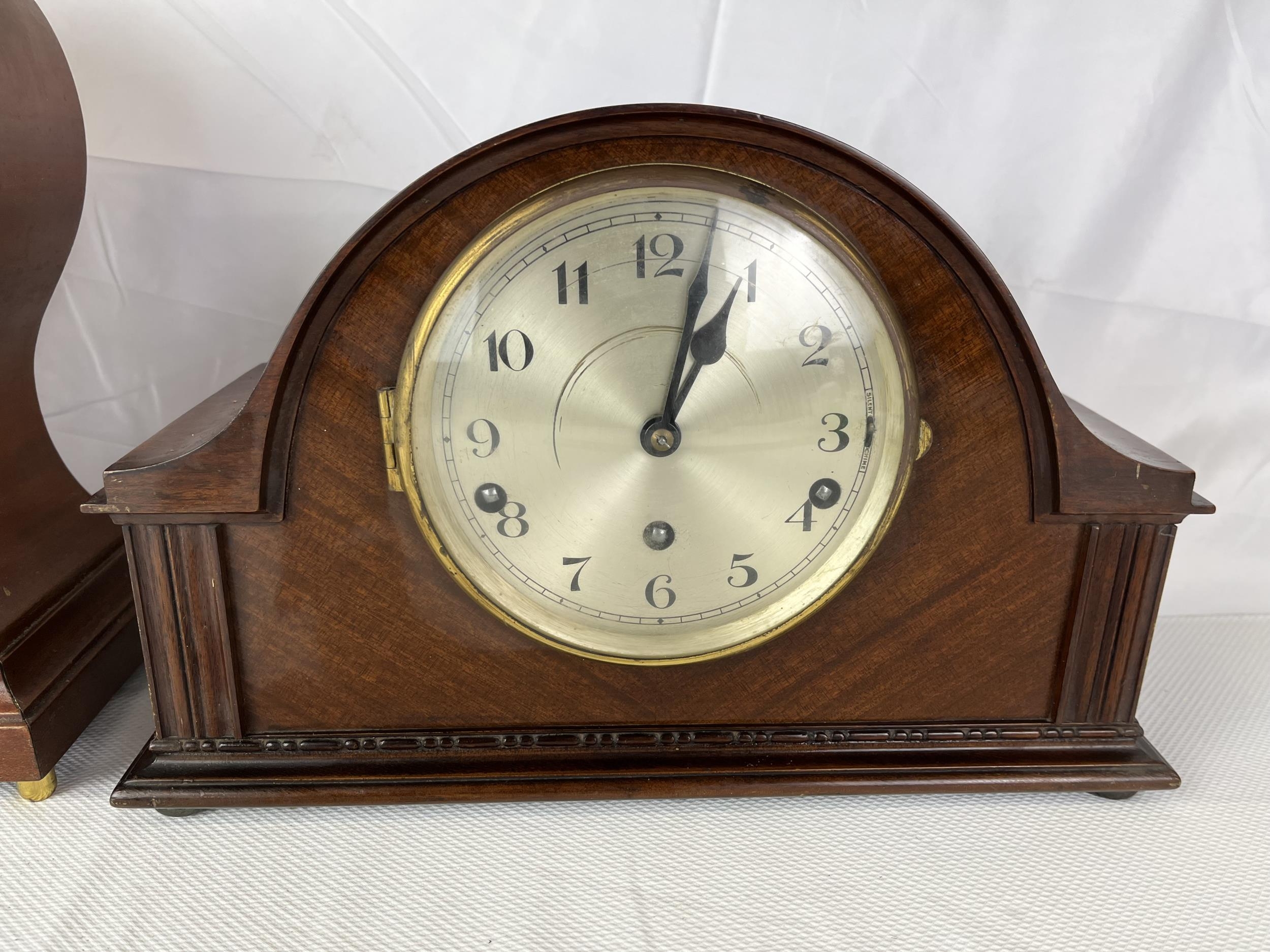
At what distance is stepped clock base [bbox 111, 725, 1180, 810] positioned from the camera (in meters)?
1.12

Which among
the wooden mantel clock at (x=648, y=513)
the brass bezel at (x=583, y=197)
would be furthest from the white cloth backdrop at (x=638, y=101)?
the brass bezel at (x=583, y=197)

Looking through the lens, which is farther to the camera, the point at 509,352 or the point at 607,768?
the point at 607,768

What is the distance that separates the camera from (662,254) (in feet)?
3.23

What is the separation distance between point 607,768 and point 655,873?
129 mm

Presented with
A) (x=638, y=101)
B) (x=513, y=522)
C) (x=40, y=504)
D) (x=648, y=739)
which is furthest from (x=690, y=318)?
(x=40, y=504)

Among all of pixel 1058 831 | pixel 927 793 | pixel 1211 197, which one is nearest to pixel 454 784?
pixel 927 793

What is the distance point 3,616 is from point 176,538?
294mm

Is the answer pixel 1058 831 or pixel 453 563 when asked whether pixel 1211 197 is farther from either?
pixel 453 563

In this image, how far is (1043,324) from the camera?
5.46 feet

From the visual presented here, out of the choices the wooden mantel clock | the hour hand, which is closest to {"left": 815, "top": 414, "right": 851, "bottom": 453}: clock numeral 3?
the wooden mantel clock

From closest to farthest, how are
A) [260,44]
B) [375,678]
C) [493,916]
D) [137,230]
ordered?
[493,916] → [375,678] → [260,44] → [137,230]

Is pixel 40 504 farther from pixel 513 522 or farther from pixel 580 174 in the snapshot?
pixel 580 174

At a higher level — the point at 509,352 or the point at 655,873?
the point at 509,352

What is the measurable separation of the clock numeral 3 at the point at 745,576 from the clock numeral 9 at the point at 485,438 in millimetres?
279
